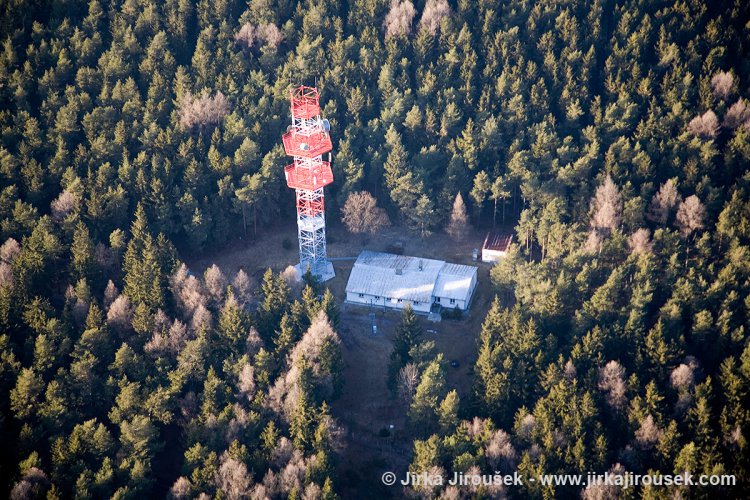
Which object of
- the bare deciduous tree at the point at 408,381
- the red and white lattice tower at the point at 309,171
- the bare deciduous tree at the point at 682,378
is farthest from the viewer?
the red and white lattice tower at the point at 309,171

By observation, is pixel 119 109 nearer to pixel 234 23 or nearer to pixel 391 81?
pixel 234 23

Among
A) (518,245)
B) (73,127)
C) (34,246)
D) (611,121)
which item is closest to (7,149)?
(73,127)

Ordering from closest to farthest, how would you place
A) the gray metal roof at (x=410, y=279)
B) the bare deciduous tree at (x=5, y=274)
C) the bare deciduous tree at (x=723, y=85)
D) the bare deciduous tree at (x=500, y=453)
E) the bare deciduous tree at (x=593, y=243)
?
the bare deciduous tree at (x=500, y=453)
the bare deciduous tree at (x=5, y=274)
the bare deciduous tree at (x=593, y=243)
the gray metal roof at (x=410, y=279)
the bare deciduous tree at (x=723, y=85)

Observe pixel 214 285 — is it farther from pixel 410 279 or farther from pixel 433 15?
pixel 433 15

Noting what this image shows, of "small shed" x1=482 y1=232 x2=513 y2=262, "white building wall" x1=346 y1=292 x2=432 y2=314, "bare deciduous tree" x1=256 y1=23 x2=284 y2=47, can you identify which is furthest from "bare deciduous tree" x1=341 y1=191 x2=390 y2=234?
"bare deciduous tree" x1=256 y1=23 x2=284 y2=47

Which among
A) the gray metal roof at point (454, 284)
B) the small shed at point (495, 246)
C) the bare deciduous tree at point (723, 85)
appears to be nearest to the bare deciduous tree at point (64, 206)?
the gray metal roof at point (454, 284)

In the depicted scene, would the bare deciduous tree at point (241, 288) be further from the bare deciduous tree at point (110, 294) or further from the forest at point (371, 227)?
the bare deciduous tree at point (110, 294)

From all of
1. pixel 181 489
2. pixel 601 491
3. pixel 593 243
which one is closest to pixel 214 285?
pixel 181 489
